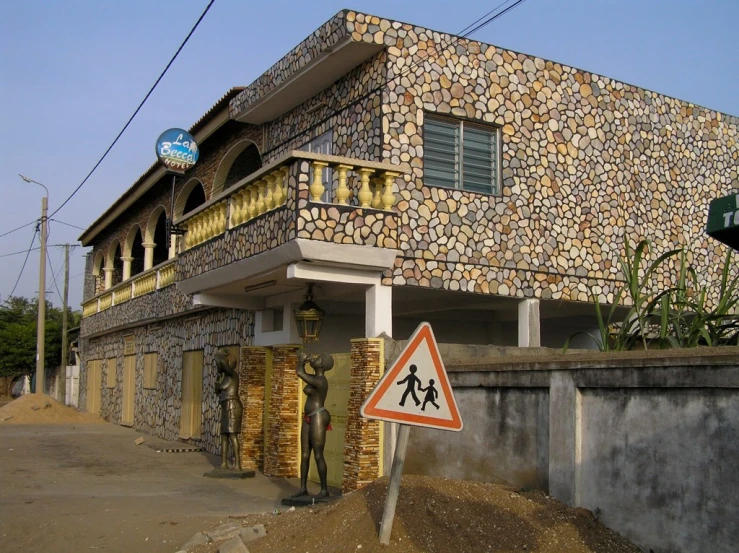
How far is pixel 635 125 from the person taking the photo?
14922 mm

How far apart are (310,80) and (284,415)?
5.23 metres

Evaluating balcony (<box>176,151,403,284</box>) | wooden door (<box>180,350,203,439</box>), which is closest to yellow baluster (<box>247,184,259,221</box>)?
balcony (<box>176,151,403,284</box>)

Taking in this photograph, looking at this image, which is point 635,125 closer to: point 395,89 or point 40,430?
point 395,89

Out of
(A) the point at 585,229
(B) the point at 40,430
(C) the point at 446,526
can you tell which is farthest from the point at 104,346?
(C) the point at 446,526

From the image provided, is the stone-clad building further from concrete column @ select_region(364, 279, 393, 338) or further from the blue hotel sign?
the blue hotel sign

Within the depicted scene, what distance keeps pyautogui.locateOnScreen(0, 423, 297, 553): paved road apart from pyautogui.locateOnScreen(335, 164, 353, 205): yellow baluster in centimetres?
402

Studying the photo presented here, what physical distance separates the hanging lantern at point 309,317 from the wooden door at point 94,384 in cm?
1997

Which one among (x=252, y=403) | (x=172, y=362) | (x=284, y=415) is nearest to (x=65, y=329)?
(x=172, y=362)

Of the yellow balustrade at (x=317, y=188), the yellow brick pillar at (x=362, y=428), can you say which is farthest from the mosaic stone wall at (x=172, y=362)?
the yellow brick pillar at (x=362, y=428)

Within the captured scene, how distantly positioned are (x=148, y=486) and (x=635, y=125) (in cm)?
991

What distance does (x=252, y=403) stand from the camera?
48.6ft

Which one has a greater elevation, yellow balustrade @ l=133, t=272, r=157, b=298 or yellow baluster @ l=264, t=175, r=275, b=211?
yellow baluster @ l=264, t=175, r=275, b=211

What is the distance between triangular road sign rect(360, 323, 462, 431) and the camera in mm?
6266

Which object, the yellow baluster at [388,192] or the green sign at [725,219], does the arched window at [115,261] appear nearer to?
the yellow baluster at [388,192]
